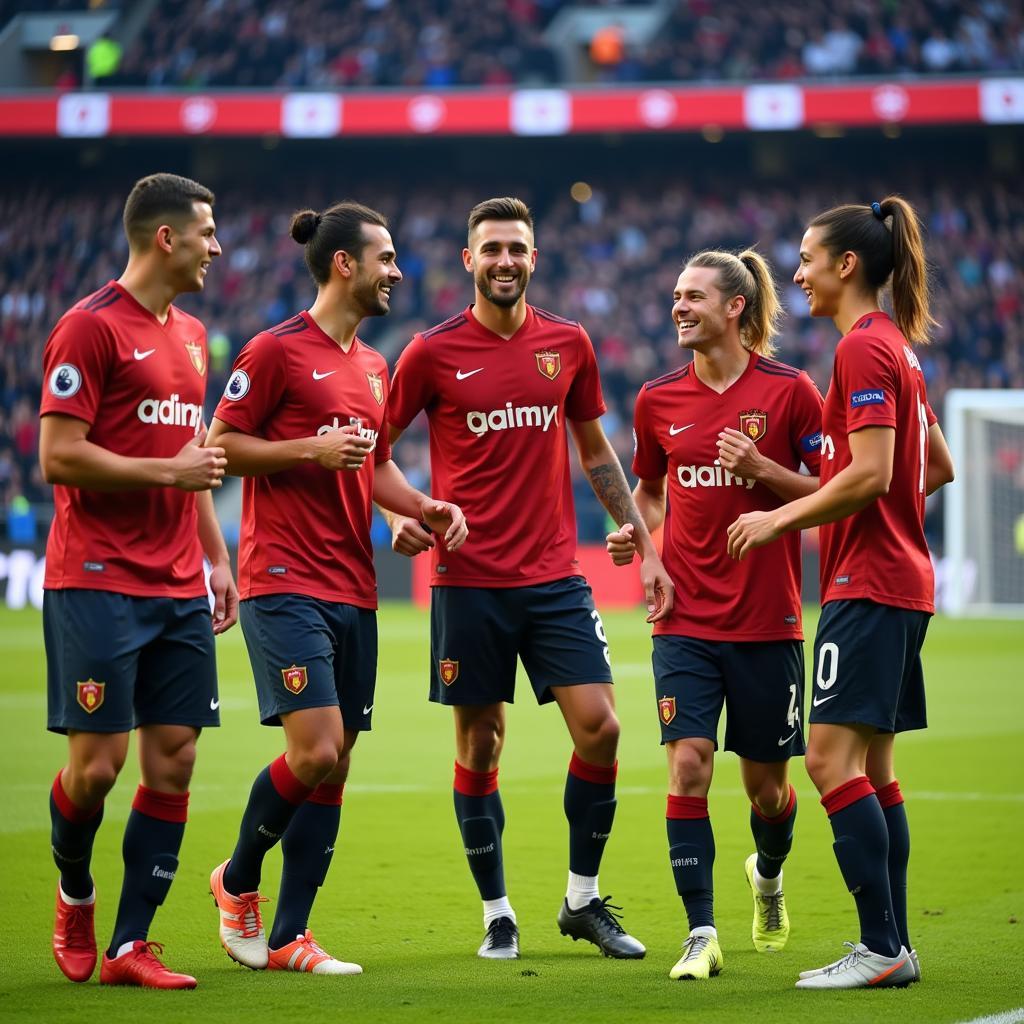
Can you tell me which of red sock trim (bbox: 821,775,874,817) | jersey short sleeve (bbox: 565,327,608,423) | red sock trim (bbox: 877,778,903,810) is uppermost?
jersey short sleeve (bbox: 565,327,608,423)

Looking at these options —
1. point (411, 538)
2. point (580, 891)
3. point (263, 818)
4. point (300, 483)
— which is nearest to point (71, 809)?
point (263, 818)

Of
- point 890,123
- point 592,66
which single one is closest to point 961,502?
point 890,123

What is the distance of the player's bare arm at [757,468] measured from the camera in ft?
17.3

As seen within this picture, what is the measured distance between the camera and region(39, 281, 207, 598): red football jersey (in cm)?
491

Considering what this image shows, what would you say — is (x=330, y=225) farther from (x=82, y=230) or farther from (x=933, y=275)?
(x=82, y=230)

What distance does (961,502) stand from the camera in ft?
77.6

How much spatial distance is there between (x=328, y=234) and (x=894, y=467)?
2.04 metres

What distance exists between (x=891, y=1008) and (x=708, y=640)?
1.39 m

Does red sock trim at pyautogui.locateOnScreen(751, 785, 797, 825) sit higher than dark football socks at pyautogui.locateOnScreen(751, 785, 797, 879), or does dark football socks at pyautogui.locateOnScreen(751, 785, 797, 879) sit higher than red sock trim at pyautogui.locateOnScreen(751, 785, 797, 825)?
red sock trim at pyautogui.locateOnScreen(751, 785, 797, 825)

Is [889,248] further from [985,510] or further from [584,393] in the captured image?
[985,510]

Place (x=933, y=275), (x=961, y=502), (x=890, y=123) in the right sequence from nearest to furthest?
(x=933, y=275) → (x=961, y=502) → (x=890, y=123)

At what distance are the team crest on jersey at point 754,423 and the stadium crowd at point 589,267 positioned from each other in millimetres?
23780

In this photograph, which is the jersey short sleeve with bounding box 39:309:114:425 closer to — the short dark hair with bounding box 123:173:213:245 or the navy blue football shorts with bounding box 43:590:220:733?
the short dark hair with bounding box 123:173:213:245

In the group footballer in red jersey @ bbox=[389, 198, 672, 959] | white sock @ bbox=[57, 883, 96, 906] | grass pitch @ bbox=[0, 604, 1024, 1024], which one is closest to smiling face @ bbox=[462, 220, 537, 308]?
footballer in red jersey @ bbox=[389, 198, 672, 959]
